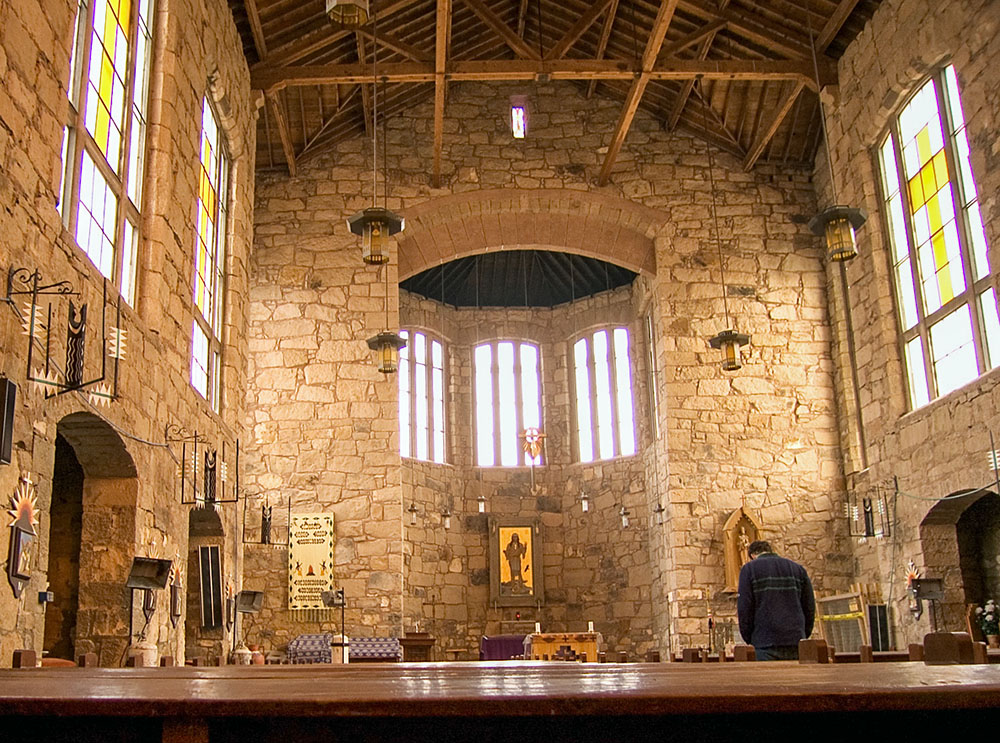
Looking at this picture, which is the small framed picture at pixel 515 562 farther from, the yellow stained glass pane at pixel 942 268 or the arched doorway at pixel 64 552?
the arched doorway at pixel 64 552

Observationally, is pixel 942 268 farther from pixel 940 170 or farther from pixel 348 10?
pixel 348 10

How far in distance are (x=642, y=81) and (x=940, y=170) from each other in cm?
312

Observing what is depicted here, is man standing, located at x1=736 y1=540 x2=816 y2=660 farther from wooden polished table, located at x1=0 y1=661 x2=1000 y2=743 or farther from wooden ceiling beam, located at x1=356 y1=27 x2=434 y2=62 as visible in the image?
wooden ceiling beam, located at x1=356 y1=27 x2=434 y2=62

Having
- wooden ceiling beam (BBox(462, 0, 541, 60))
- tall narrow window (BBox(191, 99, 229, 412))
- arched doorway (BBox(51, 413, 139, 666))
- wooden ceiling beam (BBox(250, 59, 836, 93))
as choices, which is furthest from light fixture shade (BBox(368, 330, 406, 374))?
arched doorway (BBox(51, 413, 139, 666))

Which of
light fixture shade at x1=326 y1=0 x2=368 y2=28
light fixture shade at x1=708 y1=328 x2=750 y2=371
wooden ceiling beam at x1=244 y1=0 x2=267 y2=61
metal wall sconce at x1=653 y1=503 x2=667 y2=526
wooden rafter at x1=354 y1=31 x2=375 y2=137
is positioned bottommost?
metal wall sconce at x1=653 y1=503 x2=667 y2=526

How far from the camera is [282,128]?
39.8 ft

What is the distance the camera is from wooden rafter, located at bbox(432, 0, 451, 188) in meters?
9.81

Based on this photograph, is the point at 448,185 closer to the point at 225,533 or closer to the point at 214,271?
the point at 214,271

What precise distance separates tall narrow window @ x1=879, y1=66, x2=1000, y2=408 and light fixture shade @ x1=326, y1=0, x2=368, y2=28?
5508 millimetres

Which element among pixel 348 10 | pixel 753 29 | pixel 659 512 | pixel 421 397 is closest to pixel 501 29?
pixel 753 29

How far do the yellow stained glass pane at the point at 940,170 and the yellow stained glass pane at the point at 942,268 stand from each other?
1.45ft

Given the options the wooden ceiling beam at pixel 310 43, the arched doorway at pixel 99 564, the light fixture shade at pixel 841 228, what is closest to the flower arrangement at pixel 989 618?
the light fixture shade at pixel 841 228

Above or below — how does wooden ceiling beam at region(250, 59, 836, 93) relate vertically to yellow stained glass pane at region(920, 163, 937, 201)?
above

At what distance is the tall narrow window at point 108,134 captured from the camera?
6328 mm
